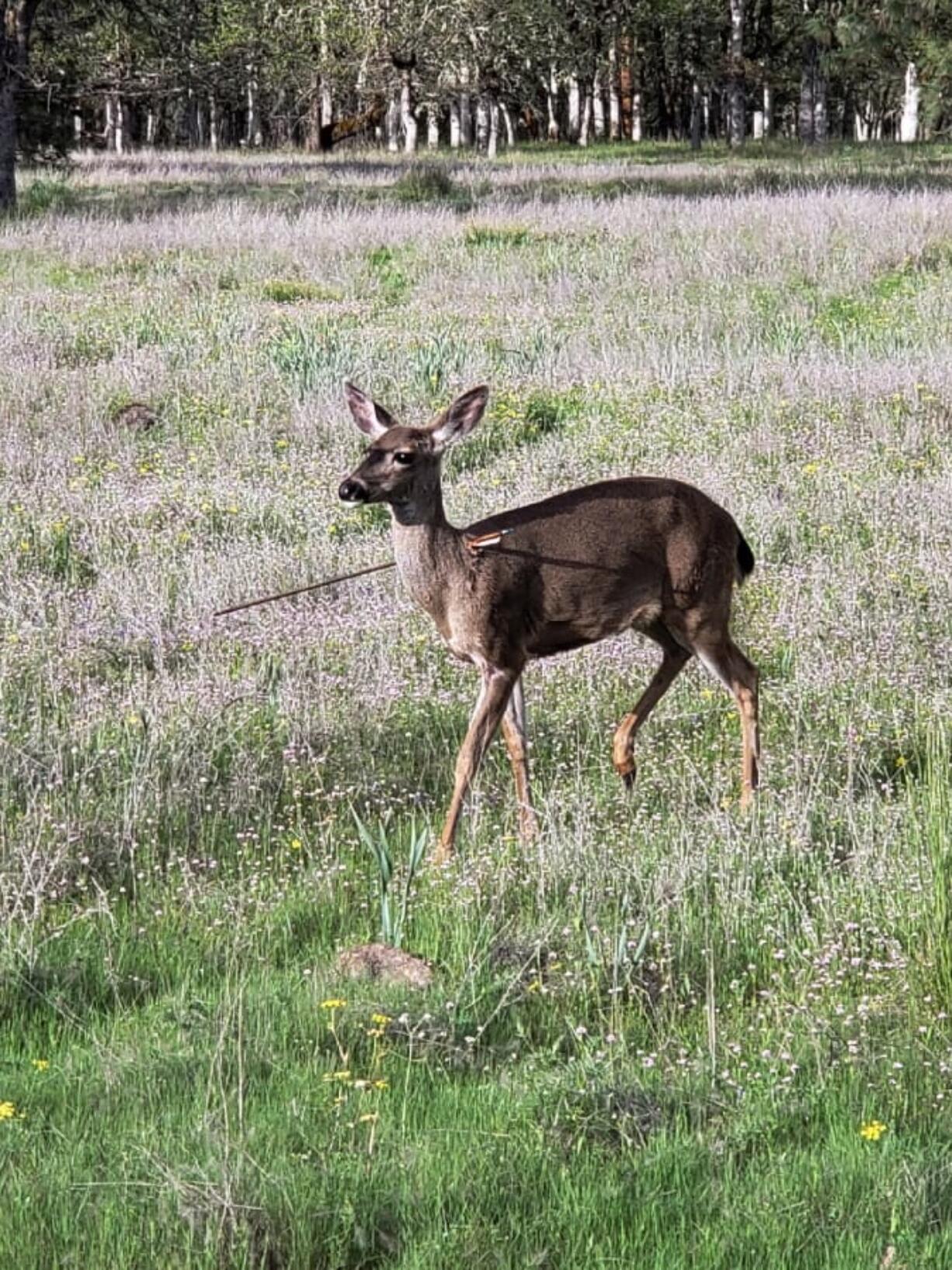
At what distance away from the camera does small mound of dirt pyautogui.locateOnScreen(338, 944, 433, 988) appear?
14.4 ft

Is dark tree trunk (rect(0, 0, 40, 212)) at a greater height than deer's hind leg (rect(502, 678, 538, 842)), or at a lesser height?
greater

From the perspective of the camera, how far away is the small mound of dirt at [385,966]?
173 inches

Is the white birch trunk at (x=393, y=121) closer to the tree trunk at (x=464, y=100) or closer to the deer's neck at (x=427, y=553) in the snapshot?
the tree trunk at (x=464, y=100)

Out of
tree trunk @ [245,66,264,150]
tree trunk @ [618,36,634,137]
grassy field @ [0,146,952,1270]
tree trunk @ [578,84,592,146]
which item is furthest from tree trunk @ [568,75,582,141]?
grassy field @ [0,146,952,1270]

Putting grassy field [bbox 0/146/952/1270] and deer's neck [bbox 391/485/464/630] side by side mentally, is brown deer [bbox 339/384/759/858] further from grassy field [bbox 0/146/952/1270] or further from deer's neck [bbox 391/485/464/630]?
grassy field [bbox 0/146/952/1270]

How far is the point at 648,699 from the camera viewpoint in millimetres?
6160

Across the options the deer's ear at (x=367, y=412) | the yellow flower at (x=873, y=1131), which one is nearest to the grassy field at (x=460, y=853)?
the yellow flower at (x=873, y=1131)

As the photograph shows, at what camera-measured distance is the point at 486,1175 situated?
344 centimetres

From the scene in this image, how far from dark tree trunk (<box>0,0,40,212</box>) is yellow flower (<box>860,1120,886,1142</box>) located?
2493 cm

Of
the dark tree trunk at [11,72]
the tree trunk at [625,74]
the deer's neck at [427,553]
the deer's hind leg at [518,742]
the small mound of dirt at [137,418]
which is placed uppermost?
the tree trunk at [625,74]

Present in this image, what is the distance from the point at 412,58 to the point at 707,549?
48682 millimetres

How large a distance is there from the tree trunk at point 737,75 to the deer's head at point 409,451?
144ft

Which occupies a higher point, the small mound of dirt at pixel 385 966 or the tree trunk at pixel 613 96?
the tree trunk at pixel 613 96

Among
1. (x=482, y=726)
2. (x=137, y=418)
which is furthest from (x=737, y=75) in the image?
(x=482, y=726)
